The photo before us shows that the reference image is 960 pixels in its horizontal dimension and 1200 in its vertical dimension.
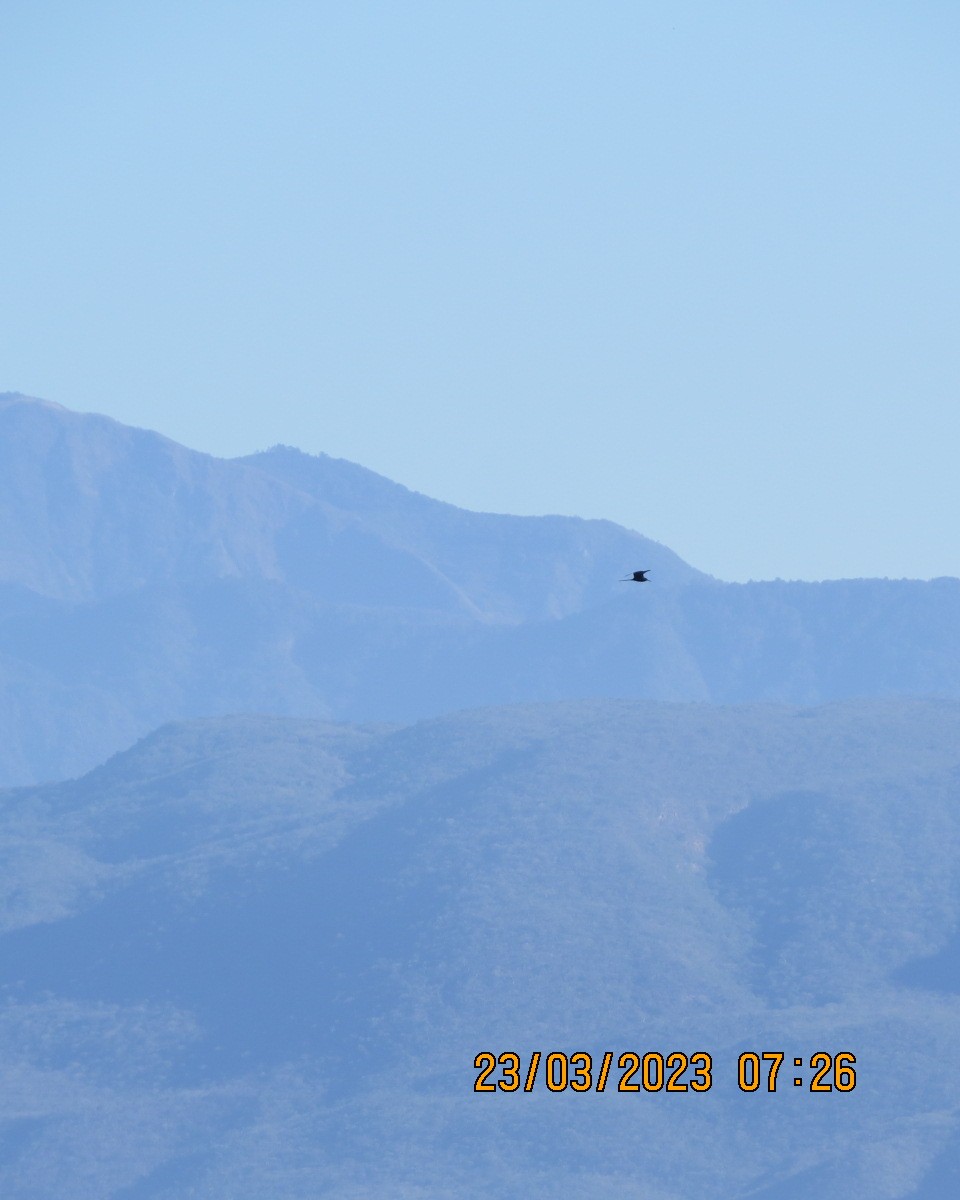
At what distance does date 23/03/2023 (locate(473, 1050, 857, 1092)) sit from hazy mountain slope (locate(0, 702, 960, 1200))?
3.24ft

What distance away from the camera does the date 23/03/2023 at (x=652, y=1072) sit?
144 meters

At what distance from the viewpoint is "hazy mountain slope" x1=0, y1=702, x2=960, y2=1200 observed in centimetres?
14150

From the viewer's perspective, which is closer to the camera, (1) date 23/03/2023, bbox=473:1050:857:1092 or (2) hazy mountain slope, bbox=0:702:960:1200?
(2) hazy mountain slope, bbox=0:702:960:1200

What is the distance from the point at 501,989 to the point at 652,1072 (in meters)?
15.7

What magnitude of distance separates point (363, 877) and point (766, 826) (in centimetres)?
3168

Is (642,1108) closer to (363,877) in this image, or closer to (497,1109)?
(497,1109)

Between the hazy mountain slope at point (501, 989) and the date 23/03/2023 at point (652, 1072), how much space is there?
99cm

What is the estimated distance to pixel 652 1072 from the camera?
492 ft

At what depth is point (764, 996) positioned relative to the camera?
162 m

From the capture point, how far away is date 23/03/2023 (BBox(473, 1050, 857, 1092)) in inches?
5655

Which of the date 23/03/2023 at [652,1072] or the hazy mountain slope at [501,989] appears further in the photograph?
the date 23/03/2023 at [652,1072]

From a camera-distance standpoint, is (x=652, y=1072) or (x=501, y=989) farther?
(x=501, y=989)

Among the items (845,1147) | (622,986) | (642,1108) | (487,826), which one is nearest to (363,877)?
(487,826)

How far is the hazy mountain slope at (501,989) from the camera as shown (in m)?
142
